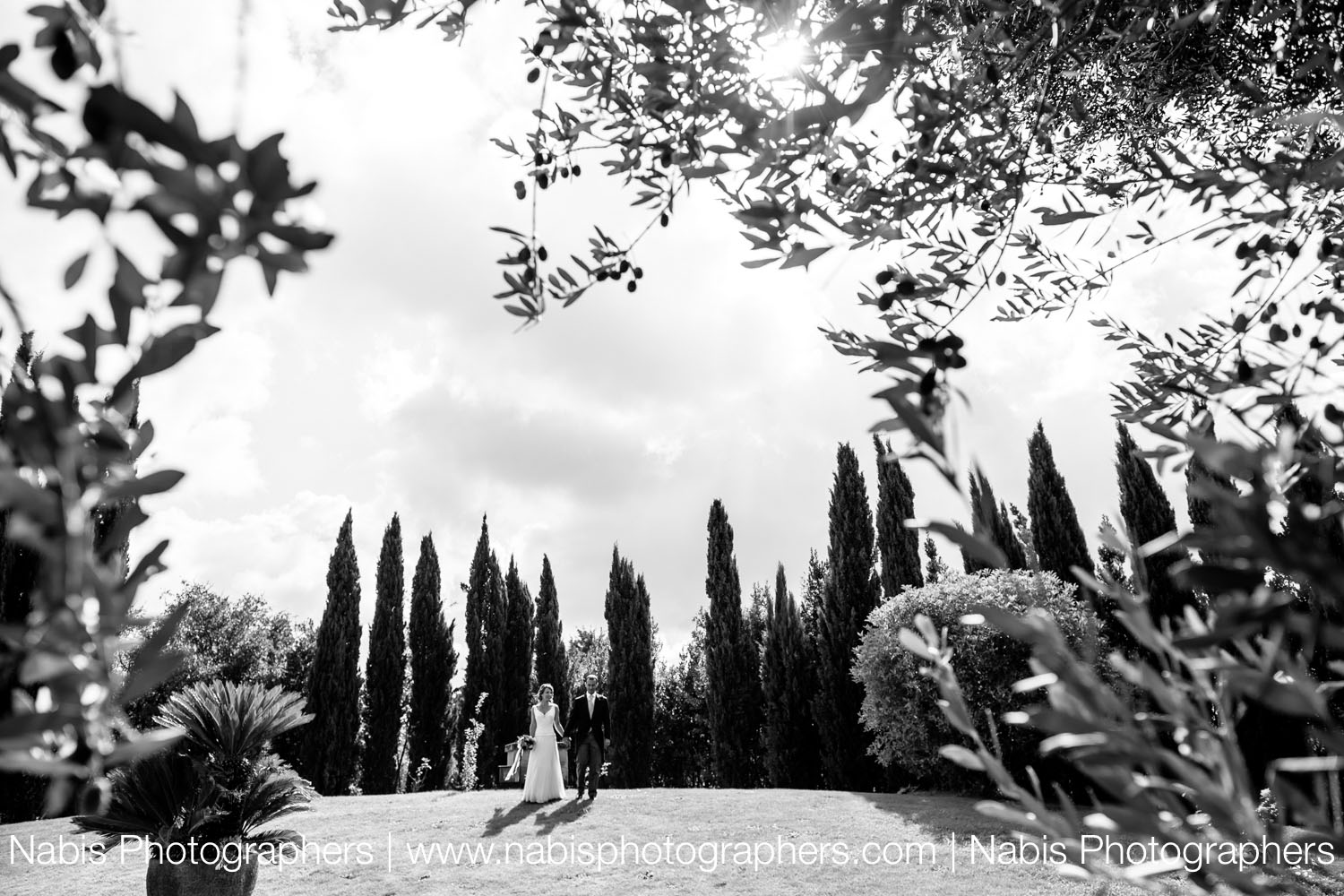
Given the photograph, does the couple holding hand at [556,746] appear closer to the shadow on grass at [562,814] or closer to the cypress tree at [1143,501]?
the shadow on grass at [562,814]

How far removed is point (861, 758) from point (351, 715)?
17.3 metres

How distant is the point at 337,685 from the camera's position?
93.4 feet

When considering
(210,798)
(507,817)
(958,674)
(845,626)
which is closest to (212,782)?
(210,798)

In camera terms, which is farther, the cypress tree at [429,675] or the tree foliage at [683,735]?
the tree foliage at [683,735]

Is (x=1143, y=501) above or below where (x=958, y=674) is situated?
above

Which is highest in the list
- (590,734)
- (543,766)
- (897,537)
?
(897,537)

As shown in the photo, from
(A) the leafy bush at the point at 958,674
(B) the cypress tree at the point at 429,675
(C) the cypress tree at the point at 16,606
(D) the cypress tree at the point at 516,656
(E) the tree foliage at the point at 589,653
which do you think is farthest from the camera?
(E) the tree foliage at the point at 589,653

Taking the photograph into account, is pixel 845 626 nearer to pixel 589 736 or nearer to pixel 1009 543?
pixel 1009 543

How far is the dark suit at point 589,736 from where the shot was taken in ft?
47.4

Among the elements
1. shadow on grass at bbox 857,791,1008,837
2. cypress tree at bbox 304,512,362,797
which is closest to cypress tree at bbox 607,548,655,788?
cypress tree at bbox 304,512,362,797

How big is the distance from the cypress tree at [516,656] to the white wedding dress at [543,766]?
16.7m

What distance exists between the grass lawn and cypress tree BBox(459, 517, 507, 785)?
15.7 m

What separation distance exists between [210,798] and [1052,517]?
25.3 meters

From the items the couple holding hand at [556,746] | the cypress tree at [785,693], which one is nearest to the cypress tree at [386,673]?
the cypress tree at [785,693]
